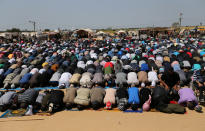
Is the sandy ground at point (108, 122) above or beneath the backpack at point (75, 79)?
beneath

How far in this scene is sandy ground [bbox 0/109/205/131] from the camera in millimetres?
4004

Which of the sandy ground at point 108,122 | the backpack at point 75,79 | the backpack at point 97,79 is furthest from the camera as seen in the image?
the backpack at point 75,79

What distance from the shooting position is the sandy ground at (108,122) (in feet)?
13.1

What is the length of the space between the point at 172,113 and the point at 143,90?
3.65ft

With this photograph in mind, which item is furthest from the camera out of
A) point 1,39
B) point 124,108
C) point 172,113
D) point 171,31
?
point 171,31

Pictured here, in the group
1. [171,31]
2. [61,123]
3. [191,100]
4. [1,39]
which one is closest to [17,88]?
[61,123]

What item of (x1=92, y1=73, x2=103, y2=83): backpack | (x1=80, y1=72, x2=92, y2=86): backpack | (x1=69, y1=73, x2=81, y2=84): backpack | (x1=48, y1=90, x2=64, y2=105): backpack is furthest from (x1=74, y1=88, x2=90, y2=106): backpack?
(x1=69, y1=73, x2=81, y2=84): backpack

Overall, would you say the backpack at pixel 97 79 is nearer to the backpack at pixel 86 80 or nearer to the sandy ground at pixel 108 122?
the backpack at pixel 86 80

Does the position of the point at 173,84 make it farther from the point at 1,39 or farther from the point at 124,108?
the point at 1,39

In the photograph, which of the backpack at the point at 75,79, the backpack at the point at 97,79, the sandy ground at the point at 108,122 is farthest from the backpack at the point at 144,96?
the backpack at the point at 75,79

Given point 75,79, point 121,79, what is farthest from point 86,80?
point 121,79

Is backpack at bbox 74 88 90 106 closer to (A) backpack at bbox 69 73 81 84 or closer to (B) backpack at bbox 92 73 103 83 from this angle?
(B) backpack at bbox 92 73 103 83

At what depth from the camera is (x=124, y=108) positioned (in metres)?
4.93

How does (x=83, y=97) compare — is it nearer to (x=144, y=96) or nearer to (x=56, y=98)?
(x=56, y=98)
